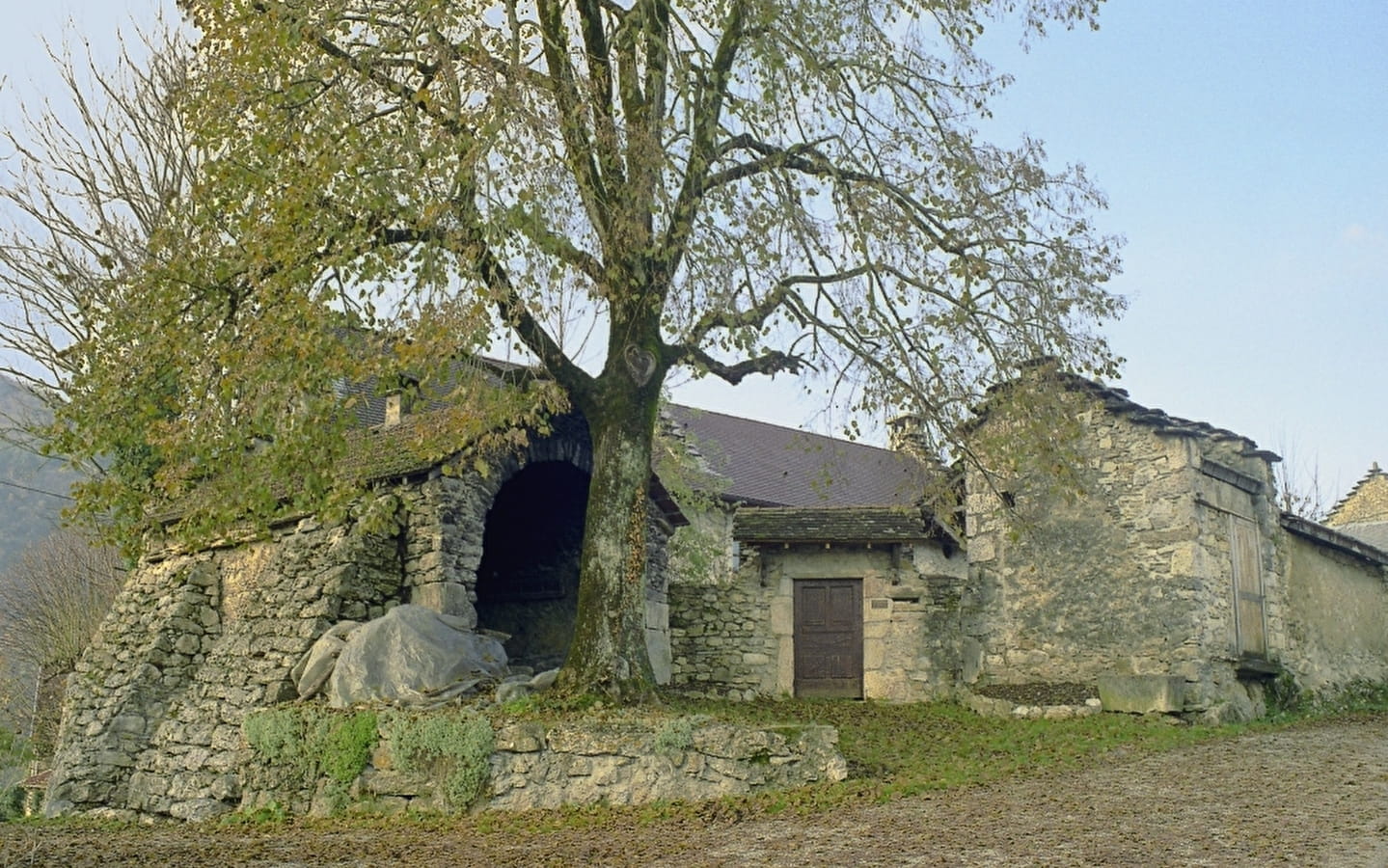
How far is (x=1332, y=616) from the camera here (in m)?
17.0

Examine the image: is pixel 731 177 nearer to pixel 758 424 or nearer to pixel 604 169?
pixel 604 169

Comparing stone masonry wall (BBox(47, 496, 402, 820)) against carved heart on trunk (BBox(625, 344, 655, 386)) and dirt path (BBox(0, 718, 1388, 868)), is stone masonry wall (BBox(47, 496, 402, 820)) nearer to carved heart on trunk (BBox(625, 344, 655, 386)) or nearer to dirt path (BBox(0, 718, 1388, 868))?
dirt path (BBox(0, 718, 1388, 868))

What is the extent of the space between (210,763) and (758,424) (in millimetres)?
20749

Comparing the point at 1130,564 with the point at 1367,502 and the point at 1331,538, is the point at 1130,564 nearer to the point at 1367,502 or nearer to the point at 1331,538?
the point at 1331,538

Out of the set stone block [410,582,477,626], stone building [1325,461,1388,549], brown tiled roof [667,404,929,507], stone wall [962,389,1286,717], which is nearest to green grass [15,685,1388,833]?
stone wall [962,389,1286,717]

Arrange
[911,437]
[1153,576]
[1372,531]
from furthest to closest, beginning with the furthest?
[1372,531], [1153,576], [911,437]

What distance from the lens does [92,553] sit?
88.9 ft

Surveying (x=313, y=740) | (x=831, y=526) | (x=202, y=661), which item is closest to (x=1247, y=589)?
(x=831, y=526)

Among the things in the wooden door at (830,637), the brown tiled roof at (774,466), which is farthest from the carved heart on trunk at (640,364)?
the brown tiled roof at (774,466)

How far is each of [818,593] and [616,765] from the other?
32.9ft

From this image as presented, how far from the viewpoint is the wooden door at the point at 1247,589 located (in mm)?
14852

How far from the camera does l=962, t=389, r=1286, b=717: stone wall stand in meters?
14.3

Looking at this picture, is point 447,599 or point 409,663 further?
point 447,599

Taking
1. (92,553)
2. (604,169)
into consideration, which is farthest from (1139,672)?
(92,553)
